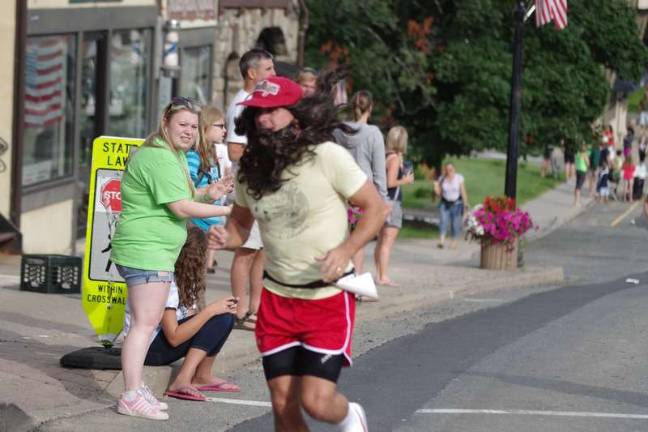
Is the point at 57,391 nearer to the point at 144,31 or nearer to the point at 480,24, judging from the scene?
the point at 144,31

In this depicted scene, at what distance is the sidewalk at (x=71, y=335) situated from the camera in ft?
25.7

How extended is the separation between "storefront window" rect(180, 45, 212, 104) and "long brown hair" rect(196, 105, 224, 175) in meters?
13.6

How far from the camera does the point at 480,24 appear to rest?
92.9 feet

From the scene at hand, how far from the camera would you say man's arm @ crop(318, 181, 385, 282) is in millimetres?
5918

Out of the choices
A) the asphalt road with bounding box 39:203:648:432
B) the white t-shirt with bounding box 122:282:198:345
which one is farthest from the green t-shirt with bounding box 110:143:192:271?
the asphalt road with bounding box 39:203:648:432

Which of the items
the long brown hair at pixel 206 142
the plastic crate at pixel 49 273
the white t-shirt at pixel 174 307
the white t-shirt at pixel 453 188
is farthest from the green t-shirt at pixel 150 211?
the white t-shirt at pixel 453 188

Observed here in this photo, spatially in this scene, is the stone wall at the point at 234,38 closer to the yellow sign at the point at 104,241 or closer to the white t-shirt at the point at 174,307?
the yellow sign at the point at 104,241

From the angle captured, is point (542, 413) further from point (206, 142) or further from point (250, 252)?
point (250, 252)

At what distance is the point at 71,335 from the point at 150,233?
108 inches

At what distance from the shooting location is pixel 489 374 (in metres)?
9.67

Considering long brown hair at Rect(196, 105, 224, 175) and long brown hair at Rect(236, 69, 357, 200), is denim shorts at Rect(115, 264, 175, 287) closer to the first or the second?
long brown hair at Rect(196, 105, 224, 175)

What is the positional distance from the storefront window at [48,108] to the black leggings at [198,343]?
9.20m

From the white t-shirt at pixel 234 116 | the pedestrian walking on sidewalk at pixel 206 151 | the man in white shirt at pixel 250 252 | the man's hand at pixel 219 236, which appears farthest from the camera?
the white t-shirt at pixel 234 116

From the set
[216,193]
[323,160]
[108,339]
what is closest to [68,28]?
[108,339]
